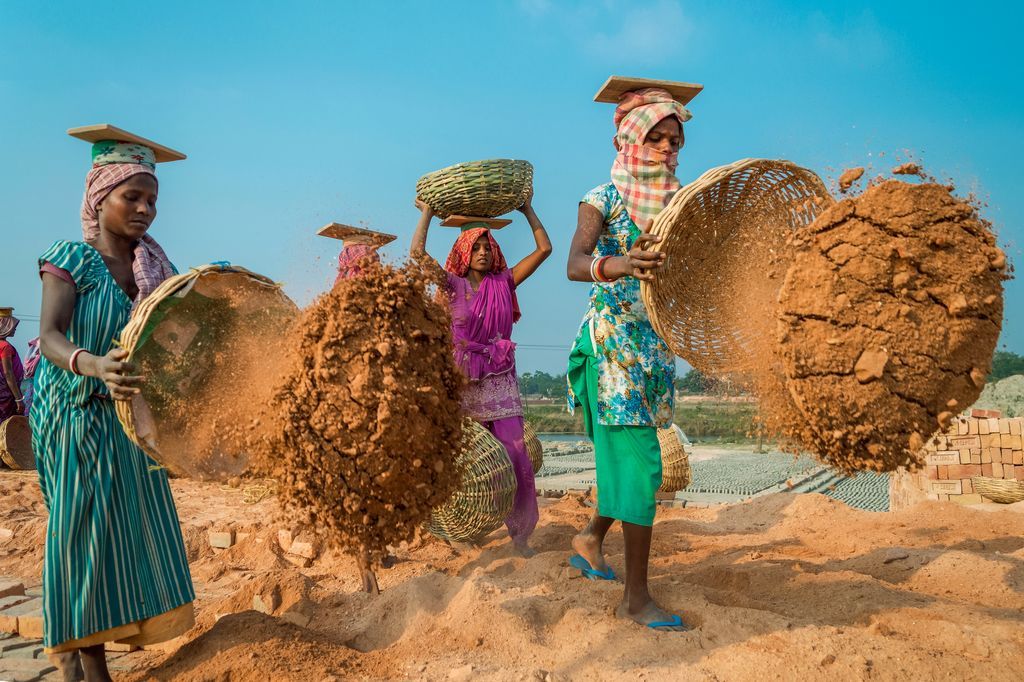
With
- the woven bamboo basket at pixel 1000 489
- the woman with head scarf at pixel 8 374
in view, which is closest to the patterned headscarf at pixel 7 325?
the woman with head scarf at pixel 8 374

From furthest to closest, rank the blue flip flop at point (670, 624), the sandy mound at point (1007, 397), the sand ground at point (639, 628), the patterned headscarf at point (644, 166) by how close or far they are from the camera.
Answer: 1. the sandy mound at point (1007, 397)
2. the patterned headscarf at point (644, 166)
3. the blue flip flop at point (670, 624)
4. the sand ground at point (639, 628)

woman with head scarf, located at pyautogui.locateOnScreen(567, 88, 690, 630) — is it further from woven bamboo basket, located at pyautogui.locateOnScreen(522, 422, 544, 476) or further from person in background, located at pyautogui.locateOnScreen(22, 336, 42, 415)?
person in background, located at pyautogui.locateOnScreen(22, 336, 42, 415)

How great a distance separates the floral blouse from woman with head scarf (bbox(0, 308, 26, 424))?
9749 mm

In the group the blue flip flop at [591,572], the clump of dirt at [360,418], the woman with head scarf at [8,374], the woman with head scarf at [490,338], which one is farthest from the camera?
the woman with head scarf at [8,374]

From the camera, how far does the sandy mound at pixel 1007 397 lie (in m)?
12.5

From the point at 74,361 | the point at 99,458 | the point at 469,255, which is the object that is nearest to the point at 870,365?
the point at 74,361

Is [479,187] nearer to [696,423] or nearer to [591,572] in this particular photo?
[591,572]

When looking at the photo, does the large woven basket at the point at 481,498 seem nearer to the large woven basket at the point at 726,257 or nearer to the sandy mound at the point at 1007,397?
the large woven basket at the point at 726,257

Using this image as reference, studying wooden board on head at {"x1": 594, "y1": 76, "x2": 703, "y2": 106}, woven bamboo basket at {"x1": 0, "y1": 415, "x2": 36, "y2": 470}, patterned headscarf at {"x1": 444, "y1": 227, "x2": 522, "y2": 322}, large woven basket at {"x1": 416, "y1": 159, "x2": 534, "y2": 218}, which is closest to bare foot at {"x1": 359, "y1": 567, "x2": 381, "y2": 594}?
patterned headscarf at {"x1": 444, "y1": 227, "x2": 522, "y2": 322}

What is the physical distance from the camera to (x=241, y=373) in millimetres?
2598

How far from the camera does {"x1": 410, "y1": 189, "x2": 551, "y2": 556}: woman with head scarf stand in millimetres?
4586

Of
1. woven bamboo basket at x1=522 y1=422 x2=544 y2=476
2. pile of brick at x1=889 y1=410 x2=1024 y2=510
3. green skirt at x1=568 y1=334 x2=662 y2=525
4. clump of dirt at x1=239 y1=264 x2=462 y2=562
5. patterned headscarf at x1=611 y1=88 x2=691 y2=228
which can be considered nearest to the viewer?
clump of dirt at x1=239 y1=264 x2=462 y2=562

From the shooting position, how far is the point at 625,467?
315 cm

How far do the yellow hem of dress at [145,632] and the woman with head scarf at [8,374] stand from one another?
868cm
